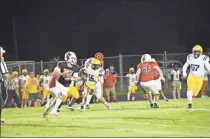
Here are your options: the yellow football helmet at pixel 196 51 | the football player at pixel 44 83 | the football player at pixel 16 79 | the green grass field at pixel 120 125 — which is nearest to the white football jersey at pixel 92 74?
the green grass field at pixel 120 125

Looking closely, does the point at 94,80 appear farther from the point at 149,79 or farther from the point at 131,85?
the point at 131,85

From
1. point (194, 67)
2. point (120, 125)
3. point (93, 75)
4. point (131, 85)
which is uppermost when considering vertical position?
point (194, 67)

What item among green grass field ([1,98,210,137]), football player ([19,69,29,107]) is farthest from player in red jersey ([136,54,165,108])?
football player ([19,69,29,107])

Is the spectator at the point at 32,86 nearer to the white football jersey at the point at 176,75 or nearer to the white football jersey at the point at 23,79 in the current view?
the white football jersey at the point at 23,79

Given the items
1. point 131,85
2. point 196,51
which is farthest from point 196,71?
point 131,85

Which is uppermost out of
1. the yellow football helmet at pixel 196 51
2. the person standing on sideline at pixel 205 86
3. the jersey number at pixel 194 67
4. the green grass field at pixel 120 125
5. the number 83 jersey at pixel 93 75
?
the yellow football helmet at pixel 196 51

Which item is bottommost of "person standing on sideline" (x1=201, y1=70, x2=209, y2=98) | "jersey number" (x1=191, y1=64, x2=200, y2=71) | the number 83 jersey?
"person standing on sideline" (x1=201, y1=70, x2=209, y2=98)

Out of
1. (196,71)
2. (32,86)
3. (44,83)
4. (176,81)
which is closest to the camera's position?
(196,71)

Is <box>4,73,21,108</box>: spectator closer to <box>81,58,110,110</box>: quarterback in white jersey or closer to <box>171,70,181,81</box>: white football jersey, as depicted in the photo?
<box>81,58,110,110</box>: quarterback in white jersey

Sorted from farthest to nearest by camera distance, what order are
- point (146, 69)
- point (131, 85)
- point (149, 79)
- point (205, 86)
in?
point (131, 85), point (205, 86), point (146, 69), point (149, 79)

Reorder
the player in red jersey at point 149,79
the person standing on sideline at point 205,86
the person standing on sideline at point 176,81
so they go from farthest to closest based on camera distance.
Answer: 1. the person standing on sideline at point 176,81
2. the person standing on sideline at point 205,86
3. the player in red jersey at point 149,79

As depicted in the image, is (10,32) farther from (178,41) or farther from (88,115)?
(88,115)

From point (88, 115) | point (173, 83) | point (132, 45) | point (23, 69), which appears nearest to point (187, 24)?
point (132, 45)

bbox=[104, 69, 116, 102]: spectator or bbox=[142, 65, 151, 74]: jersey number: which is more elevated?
bbox=[142, 65, 151, 74]: jersey number
